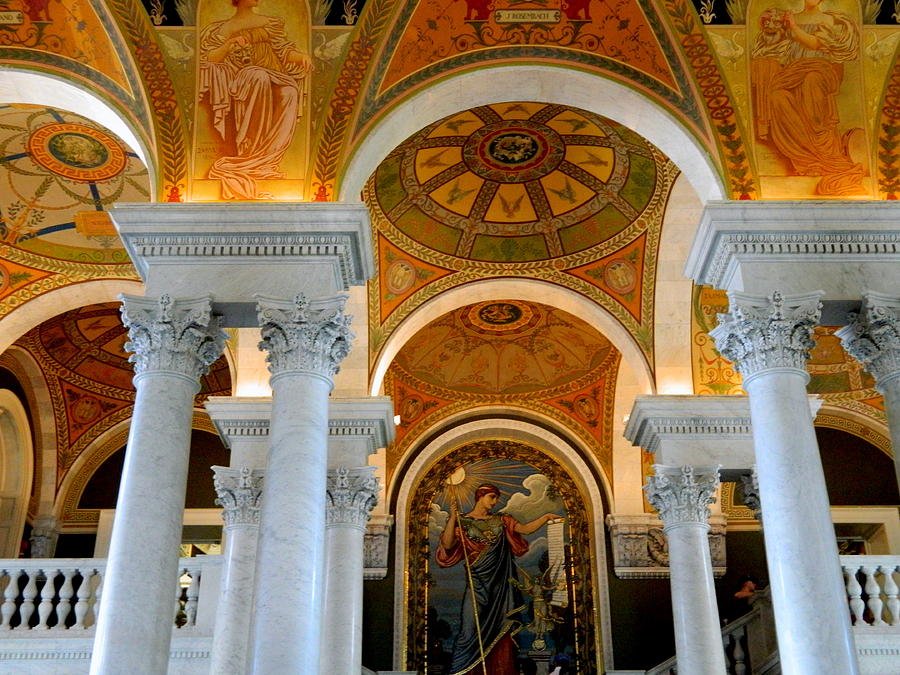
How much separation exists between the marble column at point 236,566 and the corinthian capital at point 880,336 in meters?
5.16

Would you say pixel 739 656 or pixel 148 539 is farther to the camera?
pixel 739 656

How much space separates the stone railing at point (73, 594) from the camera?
952 centimetres

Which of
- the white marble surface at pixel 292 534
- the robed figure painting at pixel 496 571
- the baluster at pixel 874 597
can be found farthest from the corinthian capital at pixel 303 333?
the robed figure painting at pixel 496 571

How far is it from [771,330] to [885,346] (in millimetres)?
→ 841

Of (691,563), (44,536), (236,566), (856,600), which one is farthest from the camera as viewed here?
(44,536)

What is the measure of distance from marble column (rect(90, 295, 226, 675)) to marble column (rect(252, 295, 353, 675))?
57 cm

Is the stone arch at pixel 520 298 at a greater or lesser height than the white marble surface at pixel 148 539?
greater

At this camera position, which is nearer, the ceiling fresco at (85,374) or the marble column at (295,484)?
the marble column at (295,484)

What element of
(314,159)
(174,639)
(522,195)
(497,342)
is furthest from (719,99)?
(497,342)

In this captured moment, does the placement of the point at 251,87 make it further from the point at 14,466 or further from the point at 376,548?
the point at 14,466

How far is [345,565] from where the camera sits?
10.4 meters

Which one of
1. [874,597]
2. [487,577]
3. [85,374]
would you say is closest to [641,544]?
[487,577]

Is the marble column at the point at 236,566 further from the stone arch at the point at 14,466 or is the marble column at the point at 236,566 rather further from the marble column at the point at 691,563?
the stone arch at the point at 14,466

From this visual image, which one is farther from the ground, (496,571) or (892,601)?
(496,571)
